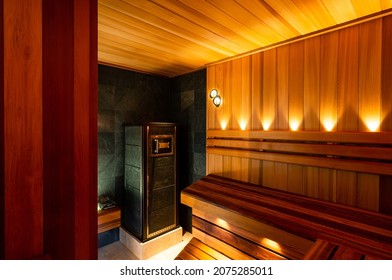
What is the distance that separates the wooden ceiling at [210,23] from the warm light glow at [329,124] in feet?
3.50

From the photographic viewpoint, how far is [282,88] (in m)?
2.92

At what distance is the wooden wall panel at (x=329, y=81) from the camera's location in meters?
2.44

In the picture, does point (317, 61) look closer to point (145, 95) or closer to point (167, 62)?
point (167, 62)

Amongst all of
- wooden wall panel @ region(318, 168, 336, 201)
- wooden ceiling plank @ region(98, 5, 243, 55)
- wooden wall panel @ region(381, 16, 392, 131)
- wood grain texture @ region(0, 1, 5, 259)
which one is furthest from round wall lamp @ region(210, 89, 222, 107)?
wood grain texture @ region(0, 1, 5, 259)

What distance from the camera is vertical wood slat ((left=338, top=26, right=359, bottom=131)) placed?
7.56ft

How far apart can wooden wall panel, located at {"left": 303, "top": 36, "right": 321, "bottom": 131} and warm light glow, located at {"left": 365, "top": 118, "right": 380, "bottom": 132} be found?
478 mm

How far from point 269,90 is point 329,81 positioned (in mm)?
763

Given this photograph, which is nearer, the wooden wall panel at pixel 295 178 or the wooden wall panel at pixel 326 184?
the wooden wall panel at pixel 326 184

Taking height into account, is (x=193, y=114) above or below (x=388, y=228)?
above

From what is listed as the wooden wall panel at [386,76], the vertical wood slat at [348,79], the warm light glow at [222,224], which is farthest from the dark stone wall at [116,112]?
the wooden wall panel at [386,76]

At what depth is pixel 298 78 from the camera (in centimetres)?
276

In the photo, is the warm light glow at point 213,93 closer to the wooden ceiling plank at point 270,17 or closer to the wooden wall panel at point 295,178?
the wooden ceiling plank at point 270,17
